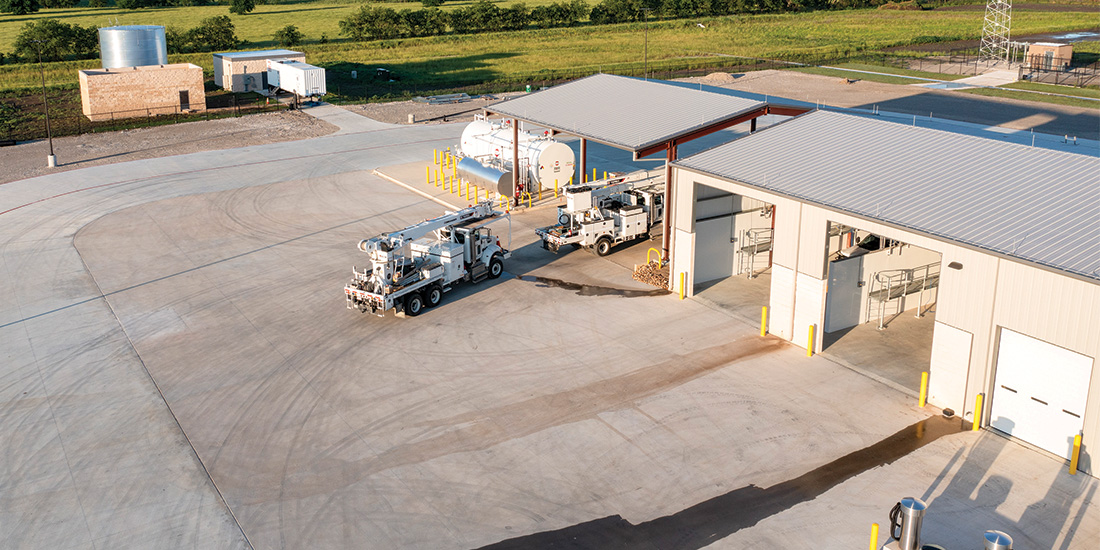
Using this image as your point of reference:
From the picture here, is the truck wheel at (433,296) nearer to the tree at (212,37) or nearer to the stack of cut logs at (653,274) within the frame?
the stack of cut logs at (653,274)

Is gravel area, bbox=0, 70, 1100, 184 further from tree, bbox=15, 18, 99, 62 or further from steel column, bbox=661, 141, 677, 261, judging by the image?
tree, bbox=15, 18, 99, 62

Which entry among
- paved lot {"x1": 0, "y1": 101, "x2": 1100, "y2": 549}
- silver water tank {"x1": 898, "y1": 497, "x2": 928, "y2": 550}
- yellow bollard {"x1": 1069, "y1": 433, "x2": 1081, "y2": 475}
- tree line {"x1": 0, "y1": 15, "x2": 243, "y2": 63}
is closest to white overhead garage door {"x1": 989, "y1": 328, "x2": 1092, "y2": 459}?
yellow bollard {"x1": 1069, "y1": 433, "x2": 1081, "y2": 475}

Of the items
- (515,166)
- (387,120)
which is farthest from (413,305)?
(387,120)

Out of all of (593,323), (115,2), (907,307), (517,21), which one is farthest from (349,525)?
(115,2)

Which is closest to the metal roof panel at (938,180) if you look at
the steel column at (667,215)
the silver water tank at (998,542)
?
the steel column at (667,215)

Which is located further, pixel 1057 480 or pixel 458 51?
pixel 458 51

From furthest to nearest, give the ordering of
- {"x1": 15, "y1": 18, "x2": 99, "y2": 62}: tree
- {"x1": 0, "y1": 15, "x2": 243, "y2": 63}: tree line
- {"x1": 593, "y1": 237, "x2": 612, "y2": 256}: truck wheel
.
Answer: {"x1": 0, "y1": 15, "x2": 243, "y2": 63}: tree line < {"x1": 15, "y1": 18, "x2": 99, "y2": 62}: tree < {"x1": 593, "y1": 237, "x2": 612, "y2": 256}: truck wheel

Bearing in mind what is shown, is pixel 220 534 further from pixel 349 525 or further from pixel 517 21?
pixel 517 21
